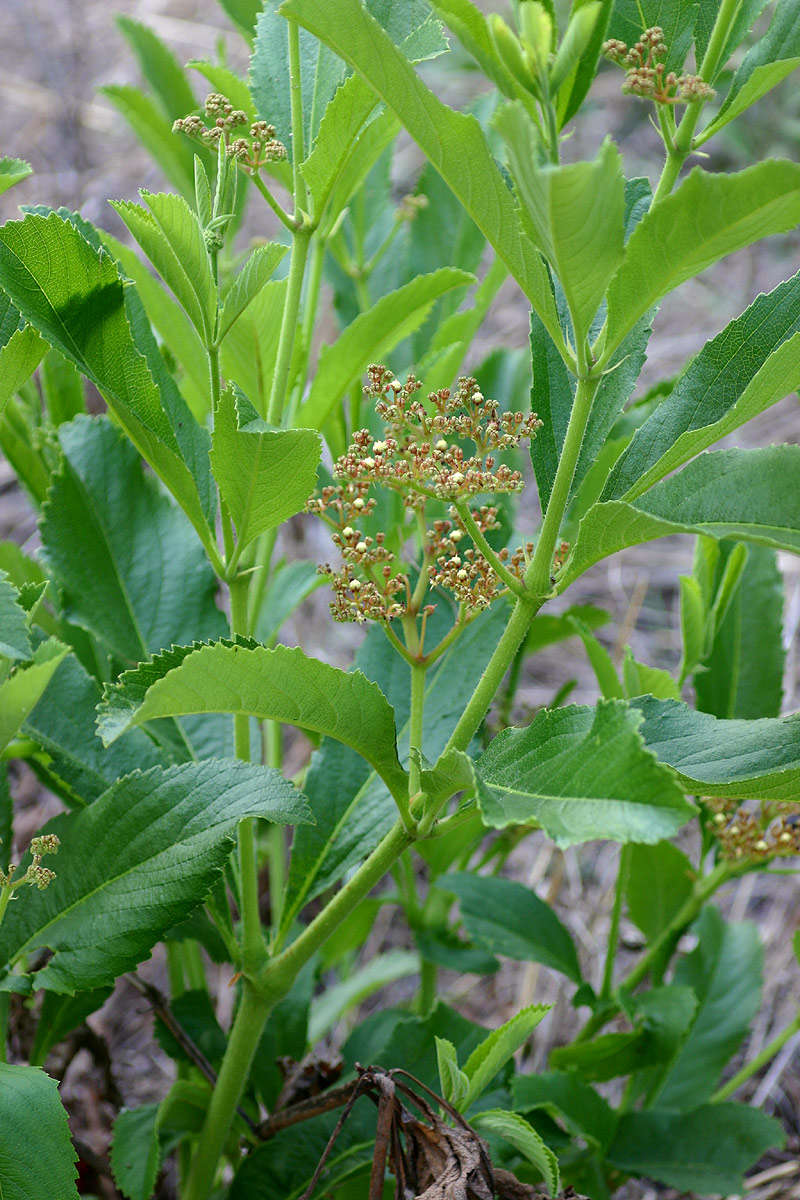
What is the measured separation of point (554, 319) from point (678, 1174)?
2.52 feet

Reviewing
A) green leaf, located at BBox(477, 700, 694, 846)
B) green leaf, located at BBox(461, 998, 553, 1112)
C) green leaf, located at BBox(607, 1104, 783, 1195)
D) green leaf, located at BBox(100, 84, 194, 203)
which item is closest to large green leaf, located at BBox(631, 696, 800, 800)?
green leaf, located at BBox(477, 700, 694, 846)

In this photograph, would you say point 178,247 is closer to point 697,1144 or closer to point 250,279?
point 250,279

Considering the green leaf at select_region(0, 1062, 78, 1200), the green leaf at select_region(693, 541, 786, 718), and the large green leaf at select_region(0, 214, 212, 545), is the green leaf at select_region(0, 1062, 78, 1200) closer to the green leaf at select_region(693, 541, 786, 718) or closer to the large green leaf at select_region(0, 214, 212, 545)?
the large green leaf at select_region(0, 214, 212, 545)

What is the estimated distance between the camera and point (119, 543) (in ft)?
3.08

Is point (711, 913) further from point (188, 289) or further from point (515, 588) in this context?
point (188, 289)

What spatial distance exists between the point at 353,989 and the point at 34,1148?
25.9 inches

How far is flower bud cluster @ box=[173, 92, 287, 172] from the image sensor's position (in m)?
0.70

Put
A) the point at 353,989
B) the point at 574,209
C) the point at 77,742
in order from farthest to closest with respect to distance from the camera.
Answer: the point at 353,989
the point at 77,742
the point at 574,209

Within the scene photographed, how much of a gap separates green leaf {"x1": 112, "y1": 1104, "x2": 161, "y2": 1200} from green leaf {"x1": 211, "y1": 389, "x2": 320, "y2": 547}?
1.44 ft

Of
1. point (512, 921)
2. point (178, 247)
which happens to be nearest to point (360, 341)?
point (178, 247)

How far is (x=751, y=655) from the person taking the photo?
1.09 m

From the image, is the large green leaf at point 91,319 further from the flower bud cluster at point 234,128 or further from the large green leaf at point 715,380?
the large green leaf at point 715,380

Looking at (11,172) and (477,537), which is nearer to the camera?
(477,537)

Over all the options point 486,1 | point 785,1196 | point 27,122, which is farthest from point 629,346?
point 486,1
